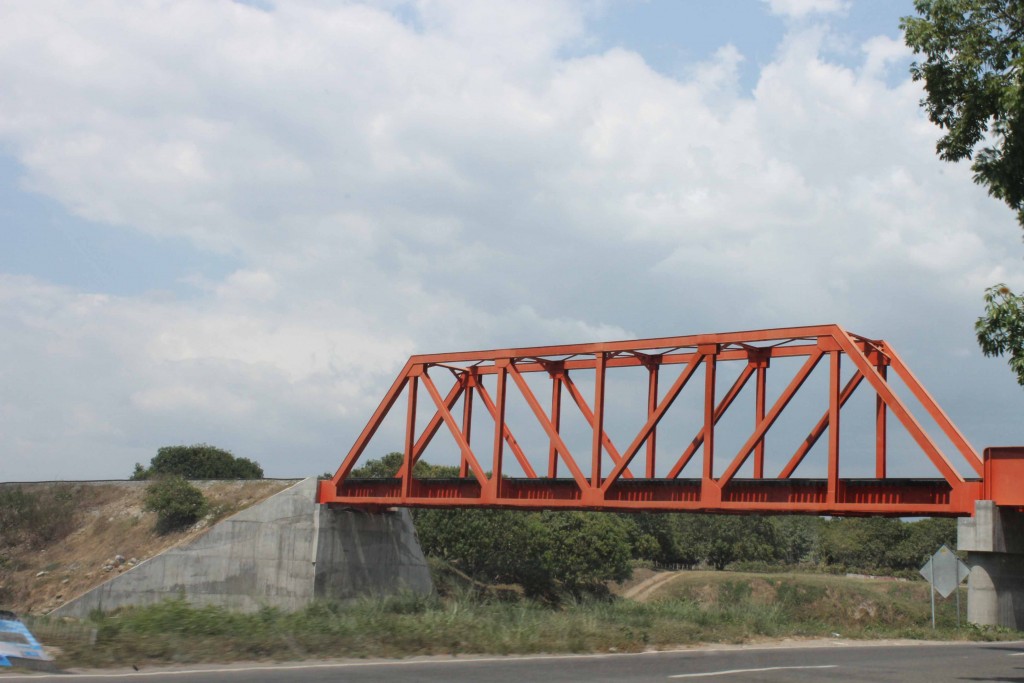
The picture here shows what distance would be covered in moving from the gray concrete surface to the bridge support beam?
27.6 metres

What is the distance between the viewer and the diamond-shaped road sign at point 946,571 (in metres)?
31.1

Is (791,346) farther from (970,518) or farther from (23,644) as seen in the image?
(23,644)

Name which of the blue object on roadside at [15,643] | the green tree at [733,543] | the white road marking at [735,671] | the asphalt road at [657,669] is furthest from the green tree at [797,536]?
the blue object on roadside at [15,643]

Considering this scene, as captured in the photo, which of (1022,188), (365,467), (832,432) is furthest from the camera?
(365,467)

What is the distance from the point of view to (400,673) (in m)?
15.6

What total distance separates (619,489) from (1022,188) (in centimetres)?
2525

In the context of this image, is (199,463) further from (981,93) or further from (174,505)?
(981,93)

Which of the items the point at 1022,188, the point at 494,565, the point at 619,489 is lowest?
the point at 494,565

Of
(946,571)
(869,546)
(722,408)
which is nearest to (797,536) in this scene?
(869,546)

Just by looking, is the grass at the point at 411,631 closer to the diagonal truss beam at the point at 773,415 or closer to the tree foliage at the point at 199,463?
the diagonal truss beam at the point at 773,415

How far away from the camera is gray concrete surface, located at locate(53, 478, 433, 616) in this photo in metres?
49.0

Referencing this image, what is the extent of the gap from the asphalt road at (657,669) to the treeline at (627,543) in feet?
116

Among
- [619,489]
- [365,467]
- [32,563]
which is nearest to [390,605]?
[619,489]

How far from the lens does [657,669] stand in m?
17.5
